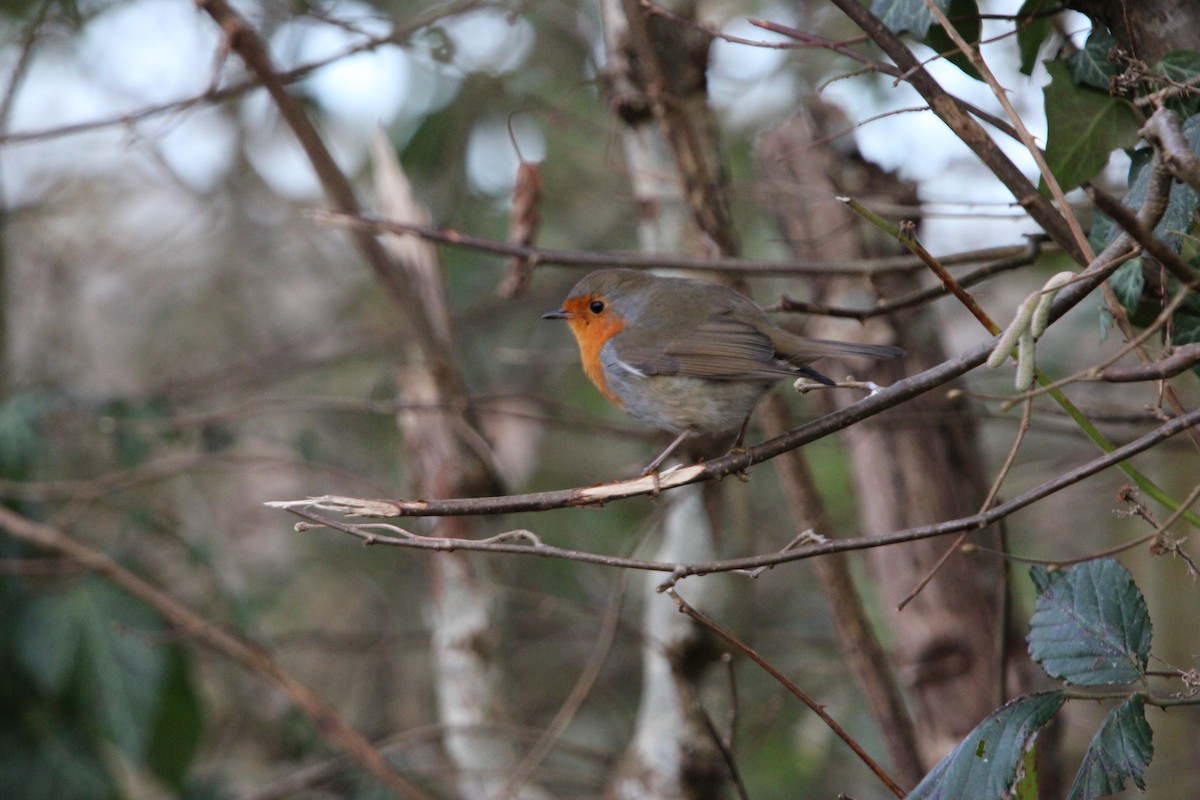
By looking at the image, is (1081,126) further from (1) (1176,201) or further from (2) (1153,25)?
(1) (1176,201)

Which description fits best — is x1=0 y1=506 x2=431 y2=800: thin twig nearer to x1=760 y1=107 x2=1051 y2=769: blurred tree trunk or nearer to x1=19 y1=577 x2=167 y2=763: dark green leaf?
x1=19 y1=577 x2=167 y2=763: dark green leaf

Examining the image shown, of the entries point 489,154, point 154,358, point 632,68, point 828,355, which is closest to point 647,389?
point 828,355

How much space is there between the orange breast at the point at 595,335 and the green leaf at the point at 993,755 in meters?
1.62

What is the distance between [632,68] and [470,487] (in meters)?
1.60

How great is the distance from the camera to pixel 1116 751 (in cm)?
168

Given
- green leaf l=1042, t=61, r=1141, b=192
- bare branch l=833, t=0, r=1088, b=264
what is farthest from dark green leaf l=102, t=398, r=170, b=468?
green leaf l=1042, t=61, r=1141, b=192

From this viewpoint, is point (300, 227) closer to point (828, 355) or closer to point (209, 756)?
point (209, 756)

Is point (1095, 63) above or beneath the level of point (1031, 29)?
beneath

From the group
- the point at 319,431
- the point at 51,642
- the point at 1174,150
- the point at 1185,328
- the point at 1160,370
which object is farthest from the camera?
the point at 319,431

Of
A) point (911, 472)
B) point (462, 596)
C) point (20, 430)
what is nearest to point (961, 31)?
point (911, 472)

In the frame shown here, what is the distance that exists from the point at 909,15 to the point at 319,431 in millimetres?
5530

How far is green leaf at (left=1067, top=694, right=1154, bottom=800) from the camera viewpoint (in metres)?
1.66

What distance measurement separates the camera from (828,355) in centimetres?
273

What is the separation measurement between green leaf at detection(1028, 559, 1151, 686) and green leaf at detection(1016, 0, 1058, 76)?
111cm
